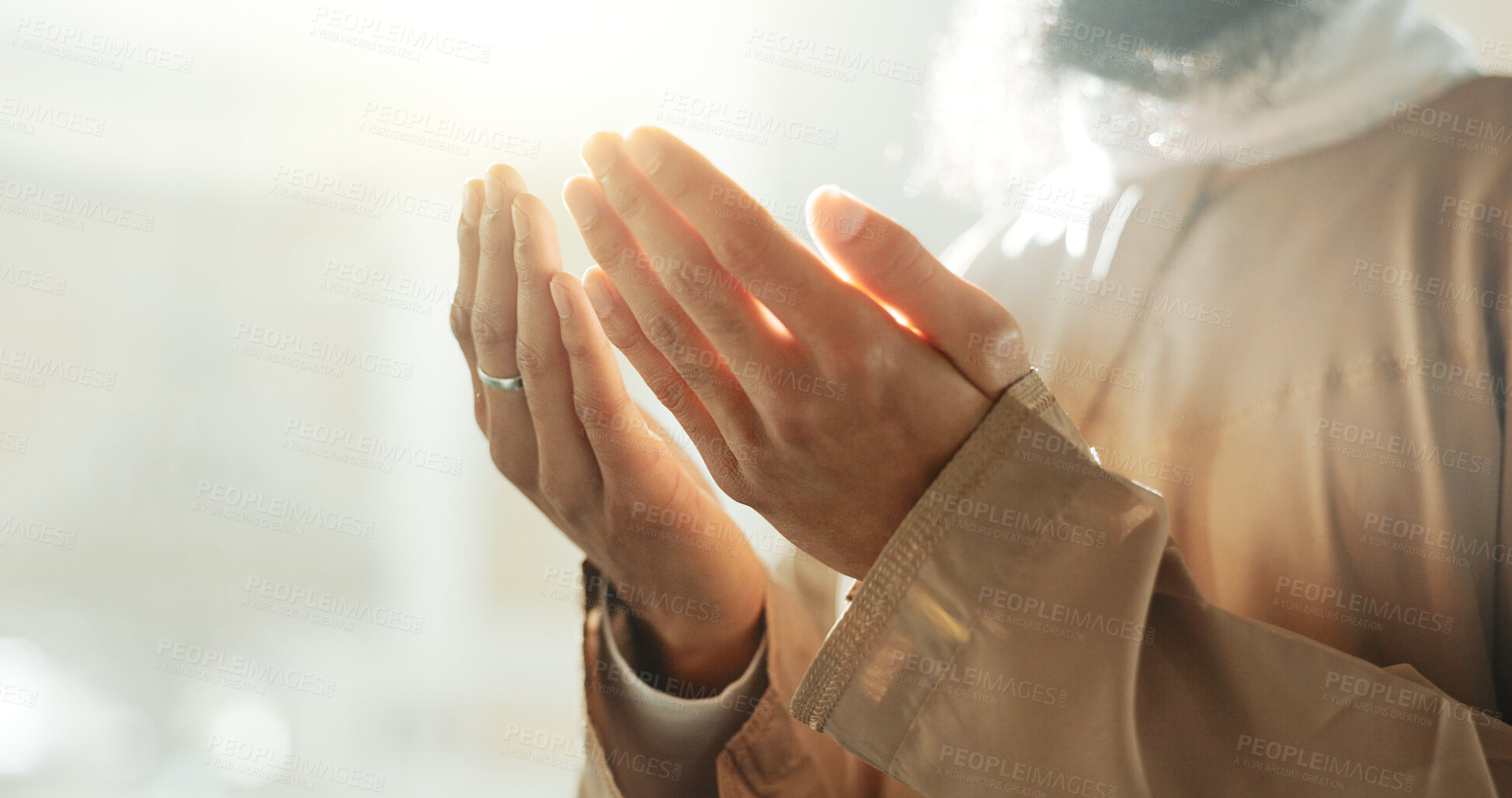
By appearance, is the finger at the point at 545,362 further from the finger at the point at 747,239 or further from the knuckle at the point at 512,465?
the finger at the point at 747,239

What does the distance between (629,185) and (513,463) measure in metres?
0.32

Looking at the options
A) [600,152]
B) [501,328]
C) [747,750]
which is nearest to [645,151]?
[600,152]

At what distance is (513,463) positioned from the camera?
68 cm

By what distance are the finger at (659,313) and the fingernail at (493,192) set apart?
10cm

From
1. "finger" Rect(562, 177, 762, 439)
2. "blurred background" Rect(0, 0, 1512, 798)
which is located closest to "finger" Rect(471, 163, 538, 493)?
"finger" Rect(562, 177, 762, 439)

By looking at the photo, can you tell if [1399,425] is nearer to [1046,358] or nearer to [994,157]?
[1046,358]

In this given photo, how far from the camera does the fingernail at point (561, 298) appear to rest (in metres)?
0.55

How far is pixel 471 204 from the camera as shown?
22.8 inches

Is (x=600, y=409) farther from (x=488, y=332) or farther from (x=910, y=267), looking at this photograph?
(x=910, y=267)

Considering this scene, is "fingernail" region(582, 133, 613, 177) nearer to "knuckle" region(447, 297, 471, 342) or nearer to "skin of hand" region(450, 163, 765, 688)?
"skin of hand" region(450, 163, 765, 688)

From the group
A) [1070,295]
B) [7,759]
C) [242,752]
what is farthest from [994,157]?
[7,759]

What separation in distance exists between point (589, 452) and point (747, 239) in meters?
0.29

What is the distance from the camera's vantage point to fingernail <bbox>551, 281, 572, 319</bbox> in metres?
0.55

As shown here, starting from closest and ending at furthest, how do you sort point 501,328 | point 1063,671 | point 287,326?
1. point 1063,671
2. point 501,328
3. point 287,326
